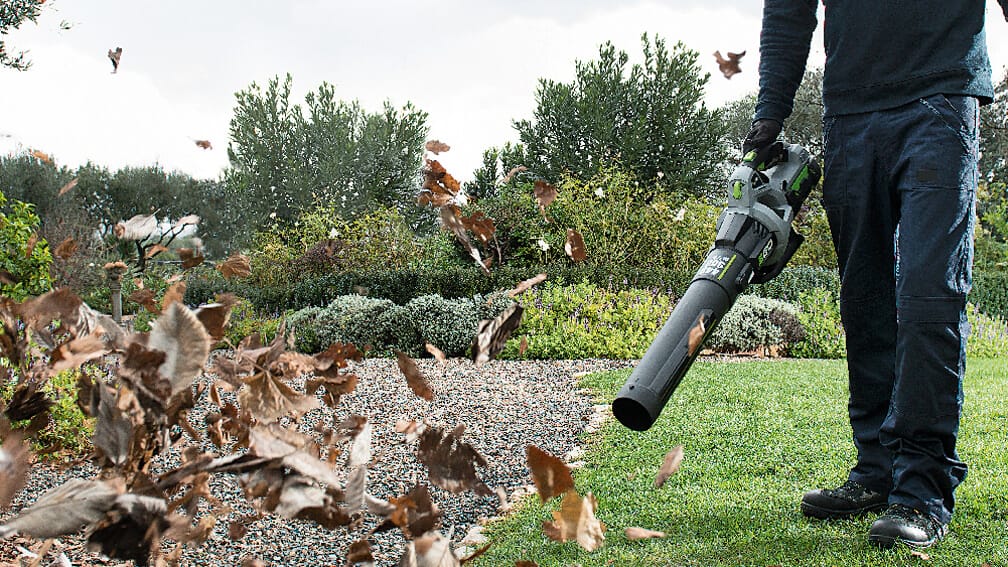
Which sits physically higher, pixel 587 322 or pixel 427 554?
pixel 427 554

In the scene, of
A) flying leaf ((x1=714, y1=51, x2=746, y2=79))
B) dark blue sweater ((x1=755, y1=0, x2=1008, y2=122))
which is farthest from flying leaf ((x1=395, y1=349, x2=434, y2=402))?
flying leaf ((x1=714, y1=51, x2=746, y2=79))

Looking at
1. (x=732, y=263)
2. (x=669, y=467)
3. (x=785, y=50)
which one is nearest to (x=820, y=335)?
(x=785, y=50)

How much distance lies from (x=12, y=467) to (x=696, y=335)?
146 centimetres

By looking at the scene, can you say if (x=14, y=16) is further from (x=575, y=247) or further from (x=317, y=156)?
(x=317, y=156)

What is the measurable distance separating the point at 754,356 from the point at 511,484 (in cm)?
517

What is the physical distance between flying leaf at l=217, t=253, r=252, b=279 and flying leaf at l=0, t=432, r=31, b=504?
0.83m

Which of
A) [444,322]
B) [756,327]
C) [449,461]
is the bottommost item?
[756,327]

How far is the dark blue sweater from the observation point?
2.08m

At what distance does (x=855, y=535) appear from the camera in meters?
2.19

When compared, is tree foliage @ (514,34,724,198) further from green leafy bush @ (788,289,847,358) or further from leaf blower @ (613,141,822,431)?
leaf blower @ (613,141,822,431)

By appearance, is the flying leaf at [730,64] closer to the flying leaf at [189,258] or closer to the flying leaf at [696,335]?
the flying leaf at [696,335]

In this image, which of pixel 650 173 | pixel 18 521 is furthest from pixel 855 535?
pixel 650 173

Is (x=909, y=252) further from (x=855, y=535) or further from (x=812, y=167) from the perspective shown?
(x=855, y=535)

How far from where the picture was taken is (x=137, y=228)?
1.34 meters
